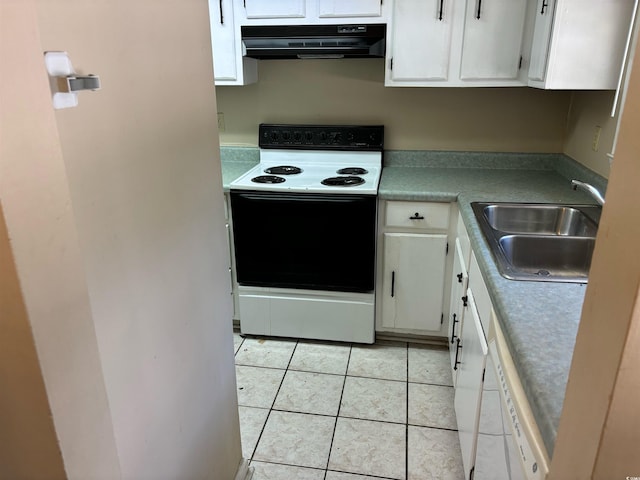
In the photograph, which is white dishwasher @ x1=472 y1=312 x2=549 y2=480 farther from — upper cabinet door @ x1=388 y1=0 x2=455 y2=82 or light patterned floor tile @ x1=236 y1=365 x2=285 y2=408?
upper cabinet door @ x1=388 y1=0 x2=455 y2=82

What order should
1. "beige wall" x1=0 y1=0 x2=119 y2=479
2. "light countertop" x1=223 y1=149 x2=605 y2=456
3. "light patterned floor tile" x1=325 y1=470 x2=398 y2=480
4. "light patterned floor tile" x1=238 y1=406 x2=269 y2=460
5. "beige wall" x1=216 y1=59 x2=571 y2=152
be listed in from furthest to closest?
"beige wall" x1=216 y1=59 x2=571 y2=152 < "light patterned floor tile" x1=238 y1=406 x2=269 y2=460 < "light patterned floor tile" x1=325 y1=470 x2=398 y2=480 < "light countertop" x1=223 y1=149 x2=605 y2=456 < "beige wall" x1=0 y1=0 x2=119 y2=479

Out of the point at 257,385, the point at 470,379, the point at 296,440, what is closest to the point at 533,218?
the point at 470,379

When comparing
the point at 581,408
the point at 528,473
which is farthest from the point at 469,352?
the point at 581,408

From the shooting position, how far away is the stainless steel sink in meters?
1.56

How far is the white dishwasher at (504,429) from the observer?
91 centimetres

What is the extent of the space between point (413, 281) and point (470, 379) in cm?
90

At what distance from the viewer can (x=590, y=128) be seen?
240cm

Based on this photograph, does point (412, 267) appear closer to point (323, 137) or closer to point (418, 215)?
point (418, 215)

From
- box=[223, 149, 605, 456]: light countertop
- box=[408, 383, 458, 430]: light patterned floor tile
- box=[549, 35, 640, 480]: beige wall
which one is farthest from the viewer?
box=[408, 383, 458, 430]: light patterned floor tile

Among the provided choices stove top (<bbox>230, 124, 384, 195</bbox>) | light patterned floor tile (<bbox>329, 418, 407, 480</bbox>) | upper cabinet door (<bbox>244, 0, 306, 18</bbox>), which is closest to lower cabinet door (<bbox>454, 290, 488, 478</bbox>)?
light patterned floor tile (<bbox>329, 418, 407, 480</bbox>)

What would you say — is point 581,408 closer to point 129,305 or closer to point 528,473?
point 528,473

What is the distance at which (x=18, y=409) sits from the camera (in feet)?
2.22

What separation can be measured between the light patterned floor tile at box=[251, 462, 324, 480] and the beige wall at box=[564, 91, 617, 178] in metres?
1.78

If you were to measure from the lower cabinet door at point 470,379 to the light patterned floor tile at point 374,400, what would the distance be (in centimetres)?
34
